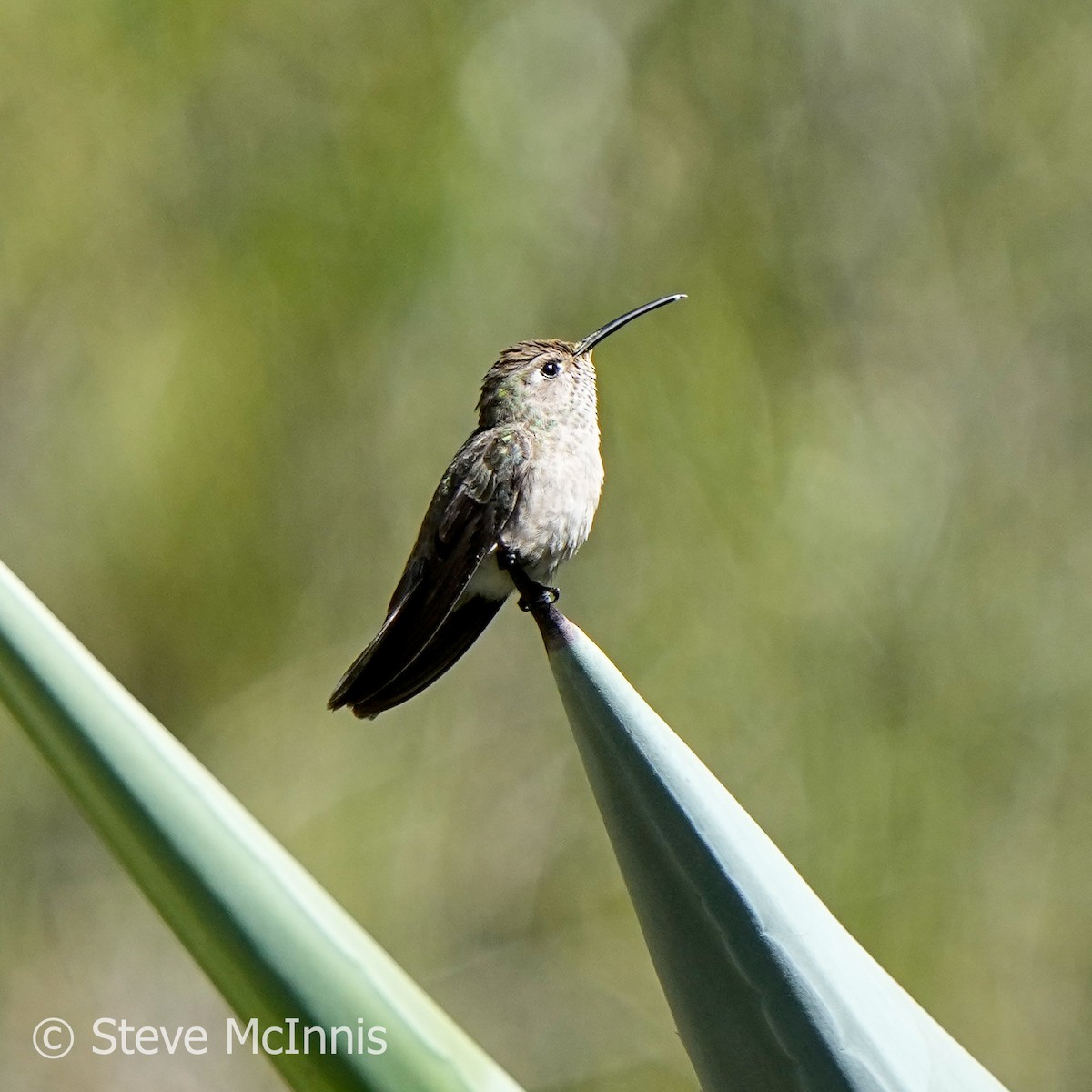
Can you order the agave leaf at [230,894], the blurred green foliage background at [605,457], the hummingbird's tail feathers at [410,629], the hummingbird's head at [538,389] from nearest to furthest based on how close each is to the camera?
the agave leaf at [230,894]
the hummingbird's tail feathers at [410,629]
the hummingbird's head at [538,389]
the blurred green foliage background at [605,457]

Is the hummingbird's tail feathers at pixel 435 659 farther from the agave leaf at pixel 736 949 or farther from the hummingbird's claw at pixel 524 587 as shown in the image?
the agave leaf at pixel 736 949

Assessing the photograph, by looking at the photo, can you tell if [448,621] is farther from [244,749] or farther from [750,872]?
[244,749]

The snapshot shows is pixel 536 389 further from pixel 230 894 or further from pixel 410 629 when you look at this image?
pixel 230 894

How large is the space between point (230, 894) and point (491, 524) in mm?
821

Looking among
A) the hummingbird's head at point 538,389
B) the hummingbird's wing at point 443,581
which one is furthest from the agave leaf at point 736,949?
the hummingbird's head at point 538,389

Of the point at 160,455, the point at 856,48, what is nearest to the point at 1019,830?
the point at 856,48

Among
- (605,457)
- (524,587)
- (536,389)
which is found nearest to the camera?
(524,587)

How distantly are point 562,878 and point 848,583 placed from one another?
42.1 inches

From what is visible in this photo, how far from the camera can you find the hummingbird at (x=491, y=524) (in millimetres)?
1128

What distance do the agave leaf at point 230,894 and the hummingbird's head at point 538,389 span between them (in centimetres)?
97

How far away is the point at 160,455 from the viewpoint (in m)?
3.00

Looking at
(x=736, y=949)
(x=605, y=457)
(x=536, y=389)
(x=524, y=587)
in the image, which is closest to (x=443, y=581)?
(x=524, y=587)

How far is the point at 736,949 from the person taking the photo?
51 centimetres

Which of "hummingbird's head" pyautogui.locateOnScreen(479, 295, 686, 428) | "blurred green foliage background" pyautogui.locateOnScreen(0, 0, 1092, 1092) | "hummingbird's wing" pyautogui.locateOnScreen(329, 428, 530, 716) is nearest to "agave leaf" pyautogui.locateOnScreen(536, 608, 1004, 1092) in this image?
"hummingbird's wing" pyautogui.locateOnScreen(329, 428, 530, 716)
